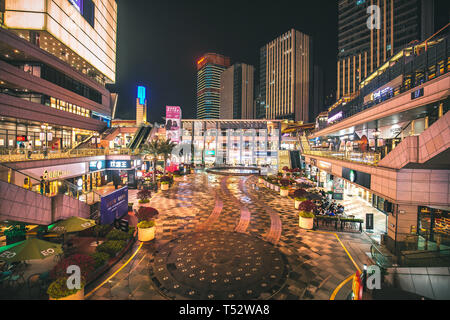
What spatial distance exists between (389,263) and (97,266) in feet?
41.1

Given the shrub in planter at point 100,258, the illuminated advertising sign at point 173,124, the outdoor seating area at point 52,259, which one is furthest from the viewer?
the illuminated advertising sign at point 173,124

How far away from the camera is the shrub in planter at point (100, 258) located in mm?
8986

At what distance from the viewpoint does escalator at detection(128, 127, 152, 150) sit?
40.1m

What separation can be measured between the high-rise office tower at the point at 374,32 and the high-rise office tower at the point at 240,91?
96.4 meters

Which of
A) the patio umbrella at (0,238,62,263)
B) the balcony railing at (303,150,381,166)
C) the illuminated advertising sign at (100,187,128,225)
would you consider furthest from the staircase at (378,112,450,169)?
the illuminated advertising sign at (100,187,128,225)

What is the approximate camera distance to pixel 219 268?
30.6ft

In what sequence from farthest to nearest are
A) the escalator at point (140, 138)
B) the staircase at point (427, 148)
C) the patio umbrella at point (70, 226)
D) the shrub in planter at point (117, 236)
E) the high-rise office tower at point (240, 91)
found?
1. the high-rise office tower at point (240, 91)
2. the escalator at point (140, 138)
3. the shrub in planter at point (117, 236)
4. the patio umbrella at point (70, 226)
5. the staircase at point (427, 148)

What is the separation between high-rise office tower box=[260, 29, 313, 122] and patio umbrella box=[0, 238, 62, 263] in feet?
441

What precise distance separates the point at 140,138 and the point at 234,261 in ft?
123

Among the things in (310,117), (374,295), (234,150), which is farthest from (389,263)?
(310,117)

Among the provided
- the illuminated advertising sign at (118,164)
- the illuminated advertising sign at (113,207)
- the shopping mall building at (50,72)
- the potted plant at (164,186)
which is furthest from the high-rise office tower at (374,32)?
→ the illuminated advertising sign at (113,207)

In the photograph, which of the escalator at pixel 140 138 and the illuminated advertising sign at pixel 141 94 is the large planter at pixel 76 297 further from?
the illuminated advertising sign at pixel 141 94

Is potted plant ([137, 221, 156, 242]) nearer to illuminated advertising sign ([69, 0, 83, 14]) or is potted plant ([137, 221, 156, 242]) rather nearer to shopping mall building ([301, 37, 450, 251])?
shopping mall building ([301, 37, 450, 251])

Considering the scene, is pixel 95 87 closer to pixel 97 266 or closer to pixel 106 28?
pixel 106 28
